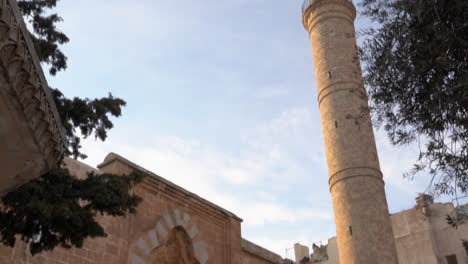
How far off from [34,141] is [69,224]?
1770mm

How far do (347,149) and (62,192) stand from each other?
982cm

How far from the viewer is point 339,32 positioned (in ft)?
49.6

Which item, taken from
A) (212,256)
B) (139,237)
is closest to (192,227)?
(212,256)

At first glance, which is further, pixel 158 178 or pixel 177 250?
pixel 177 250

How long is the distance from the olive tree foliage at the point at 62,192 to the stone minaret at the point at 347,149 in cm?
742

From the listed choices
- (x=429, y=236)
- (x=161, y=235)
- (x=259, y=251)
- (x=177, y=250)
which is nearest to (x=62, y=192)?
(x=161, y=235)

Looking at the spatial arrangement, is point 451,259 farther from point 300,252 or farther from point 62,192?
point 62,192

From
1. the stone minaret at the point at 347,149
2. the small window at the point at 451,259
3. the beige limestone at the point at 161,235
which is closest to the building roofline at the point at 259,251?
the beige limestone at the point at 161,235

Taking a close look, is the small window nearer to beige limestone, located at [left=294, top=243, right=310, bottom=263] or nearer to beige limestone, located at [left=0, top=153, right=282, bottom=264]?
beige limestone, located at [left=294, top=243, right=310, bottom=263]

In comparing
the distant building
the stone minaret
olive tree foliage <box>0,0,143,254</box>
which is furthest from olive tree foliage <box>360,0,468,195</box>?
the distant building

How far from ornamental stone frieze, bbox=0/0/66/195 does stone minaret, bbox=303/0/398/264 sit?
29.8 ft

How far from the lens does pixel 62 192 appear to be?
484 centimetres

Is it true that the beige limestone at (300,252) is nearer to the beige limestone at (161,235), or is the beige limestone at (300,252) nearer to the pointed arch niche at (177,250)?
the beige limestone at (161,235)

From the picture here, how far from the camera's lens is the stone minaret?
1255 centimetres
